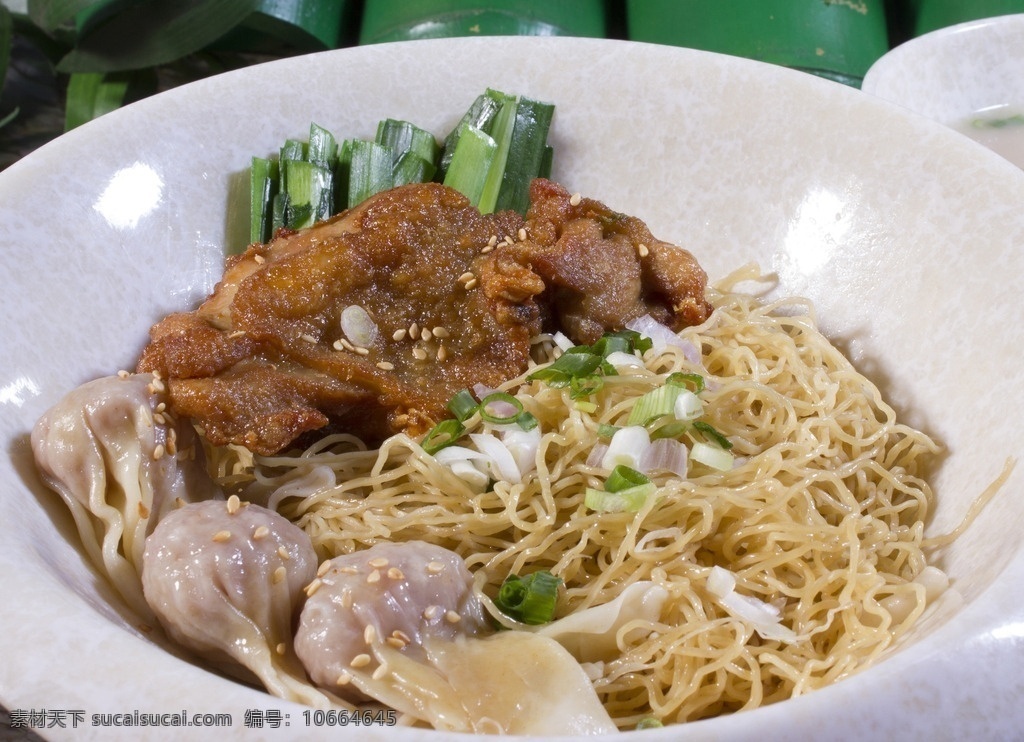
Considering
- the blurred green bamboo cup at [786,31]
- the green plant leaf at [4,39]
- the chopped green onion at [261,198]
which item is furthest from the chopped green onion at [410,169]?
the green plant leaf at [4,39]

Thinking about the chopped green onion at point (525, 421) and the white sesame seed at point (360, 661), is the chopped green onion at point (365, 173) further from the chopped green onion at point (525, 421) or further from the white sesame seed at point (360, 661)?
the white sesame seed at point (360, 661)

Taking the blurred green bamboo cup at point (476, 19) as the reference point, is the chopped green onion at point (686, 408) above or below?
below

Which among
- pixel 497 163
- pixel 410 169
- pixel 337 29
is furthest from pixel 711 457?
pixel 337 29

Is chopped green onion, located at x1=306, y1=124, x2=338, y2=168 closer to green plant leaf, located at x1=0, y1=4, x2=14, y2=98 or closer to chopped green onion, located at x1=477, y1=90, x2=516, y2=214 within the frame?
chopped green onion, located at x1=477, y1=90, x2=516, y2=214

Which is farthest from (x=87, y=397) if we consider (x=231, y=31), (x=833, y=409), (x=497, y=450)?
(x=231, y=31)

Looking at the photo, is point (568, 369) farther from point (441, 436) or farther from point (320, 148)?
point (320, 148)

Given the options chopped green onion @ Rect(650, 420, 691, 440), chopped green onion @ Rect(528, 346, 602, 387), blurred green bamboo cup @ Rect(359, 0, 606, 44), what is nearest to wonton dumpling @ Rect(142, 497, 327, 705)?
chopped green onion @ Rect(528, 346, 602, 387)

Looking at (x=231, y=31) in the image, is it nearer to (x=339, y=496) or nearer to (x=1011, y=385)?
(x=339, y=496)
